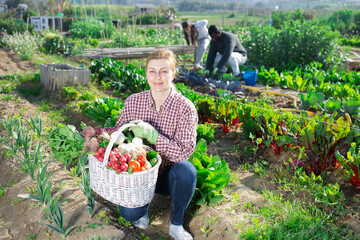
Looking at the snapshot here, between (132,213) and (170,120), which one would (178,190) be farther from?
(170,120)

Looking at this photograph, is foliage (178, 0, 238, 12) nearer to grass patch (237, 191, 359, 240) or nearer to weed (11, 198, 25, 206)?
weed (11, 198, 25, 206)

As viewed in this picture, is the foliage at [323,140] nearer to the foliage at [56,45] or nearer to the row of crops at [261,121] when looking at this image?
the row of crops at [261,121]

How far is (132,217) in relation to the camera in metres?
2.45

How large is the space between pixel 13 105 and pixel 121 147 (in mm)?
3622

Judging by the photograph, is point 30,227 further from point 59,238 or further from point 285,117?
point 285,117

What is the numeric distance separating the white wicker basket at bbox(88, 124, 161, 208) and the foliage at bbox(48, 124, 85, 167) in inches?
6.9

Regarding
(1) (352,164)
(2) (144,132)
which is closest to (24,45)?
Result: (2) (144,132)

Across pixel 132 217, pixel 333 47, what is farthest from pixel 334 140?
pixel 333 47

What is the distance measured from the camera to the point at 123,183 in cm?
210

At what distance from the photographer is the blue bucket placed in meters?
6.65

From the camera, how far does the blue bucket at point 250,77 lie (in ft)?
21.8

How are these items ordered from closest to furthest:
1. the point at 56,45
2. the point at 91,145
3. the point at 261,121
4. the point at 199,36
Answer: the point at 91,145, the point at 261,121, the point at 199,36, the point at 56,45

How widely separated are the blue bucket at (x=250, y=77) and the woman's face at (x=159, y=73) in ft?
14.5

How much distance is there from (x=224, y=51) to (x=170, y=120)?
185 inches
